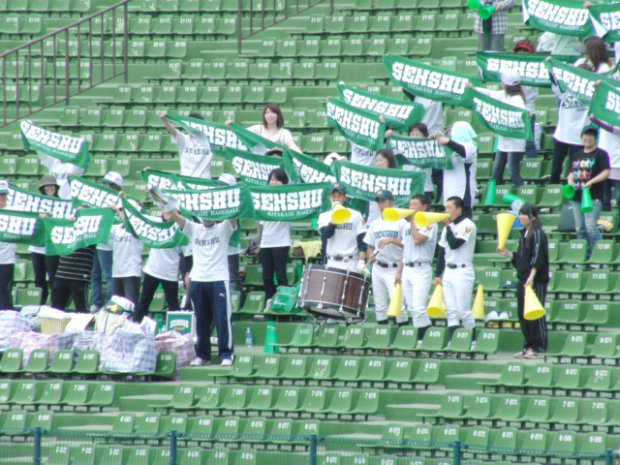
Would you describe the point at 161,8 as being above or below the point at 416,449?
above

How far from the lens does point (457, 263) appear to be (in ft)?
55.1

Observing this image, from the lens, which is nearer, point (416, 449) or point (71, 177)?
point (416, 449)

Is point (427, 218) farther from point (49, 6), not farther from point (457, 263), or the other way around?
point (49, 6)

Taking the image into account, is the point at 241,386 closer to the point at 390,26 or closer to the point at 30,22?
the point at 390,26

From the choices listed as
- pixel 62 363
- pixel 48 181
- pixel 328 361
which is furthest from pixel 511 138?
pixel 62 363

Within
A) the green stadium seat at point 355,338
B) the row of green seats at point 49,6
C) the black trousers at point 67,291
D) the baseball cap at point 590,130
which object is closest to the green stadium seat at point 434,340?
the green stadium seat at point 355,338

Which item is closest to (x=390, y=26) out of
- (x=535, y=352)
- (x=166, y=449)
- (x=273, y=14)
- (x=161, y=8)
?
(x=273, y=14)

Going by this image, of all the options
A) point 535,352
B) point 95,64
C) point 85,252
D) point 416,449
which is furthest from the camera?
point 95,64

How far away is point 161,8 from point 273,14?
1.81 metres

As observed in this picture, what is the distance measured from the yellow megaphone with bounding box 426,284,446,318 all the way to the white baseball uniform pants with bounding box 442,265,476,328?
4 centimetres

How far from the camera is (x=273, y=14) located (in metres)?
25.4

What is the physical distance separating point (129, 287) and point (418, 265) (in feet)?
11.8

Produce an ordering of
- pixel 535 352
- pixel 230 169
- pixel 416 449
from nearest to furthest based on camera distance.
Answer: pixel 416 449, pixel 535 352, pixel 230 169

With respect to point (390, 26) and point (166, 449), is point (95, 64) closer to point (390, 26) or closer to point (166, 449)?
point (390, 26)
